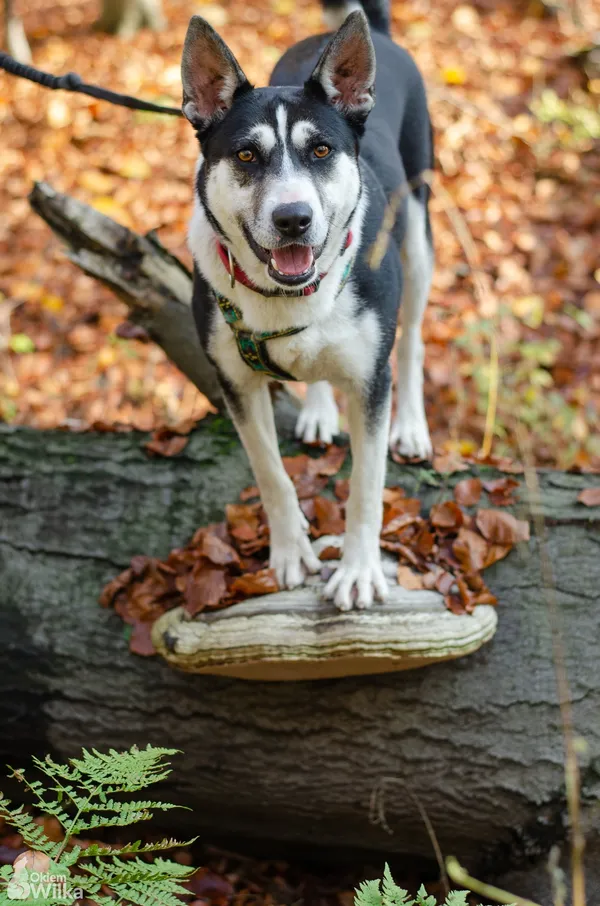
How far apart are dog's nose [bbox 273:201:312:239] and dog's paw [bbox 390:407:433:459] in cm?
154

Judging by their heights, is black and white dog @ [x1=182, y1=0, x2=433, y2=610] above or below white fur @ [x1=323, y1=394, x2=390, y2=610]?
above

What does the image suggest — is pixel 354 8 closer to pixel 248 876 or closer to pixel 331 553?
pixel 331 553

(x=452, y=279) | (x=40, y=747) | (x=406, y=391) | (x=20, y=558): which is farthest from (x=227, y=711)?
(x=452, y=279)

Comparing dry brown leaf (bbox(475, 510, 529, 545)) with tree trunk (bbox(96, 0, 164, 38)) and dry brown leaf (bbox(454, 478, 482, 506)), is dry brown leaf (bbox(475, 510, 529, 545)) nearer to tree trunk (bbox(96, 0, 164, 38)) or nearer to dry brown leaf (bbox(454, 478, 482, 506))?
dry brown leaf (bbox(454, 478, 482, 506))

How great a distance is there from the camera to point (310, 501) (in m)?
3.63

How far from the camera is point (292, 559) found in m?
3.26

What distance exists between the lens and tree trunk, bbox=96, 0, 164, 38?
8.39 meters

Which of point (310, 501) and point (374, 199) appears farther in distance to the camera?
point (310, 501)

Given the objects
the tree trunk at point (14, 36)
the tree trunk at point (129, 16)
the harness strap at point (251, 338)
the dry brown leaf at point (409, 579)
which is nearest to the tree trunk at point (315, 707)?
the dry brown leaf at point (409, 579)

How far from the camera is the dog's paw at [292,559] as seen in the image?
3.22m

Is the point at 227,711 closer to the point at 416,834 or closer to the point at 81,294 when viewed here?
the point at 416,834

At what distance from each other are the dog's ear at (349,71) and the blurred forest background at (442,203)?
286cm

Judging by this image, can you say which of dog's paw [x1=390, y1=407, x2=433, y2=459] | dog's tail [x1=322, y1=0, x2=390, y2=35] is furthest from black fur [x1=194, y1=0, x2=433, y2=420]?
dog's paw [x1=390, y1=407, x2=433, y2=459]

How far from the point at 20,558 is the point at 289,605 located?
1301mm
